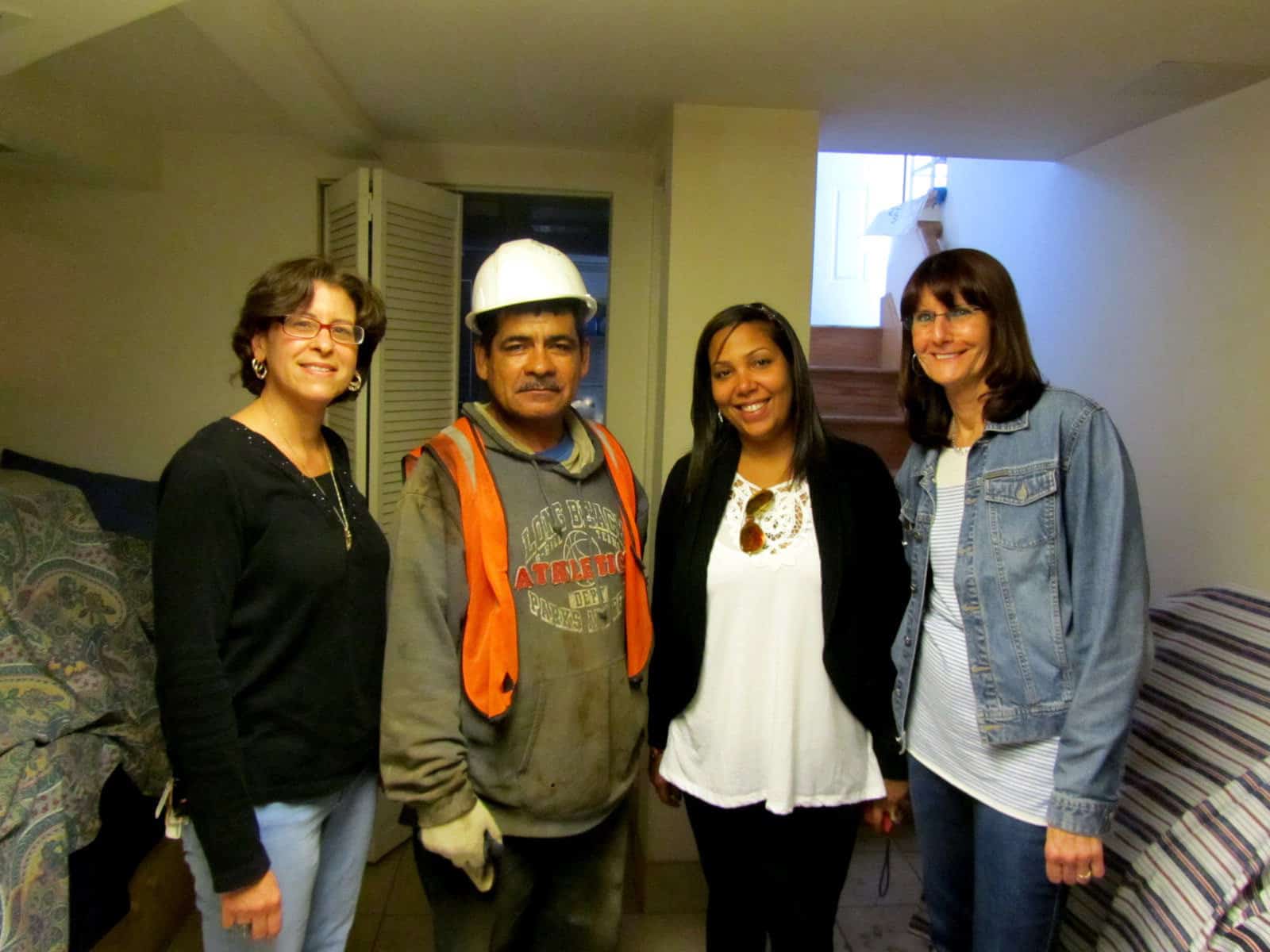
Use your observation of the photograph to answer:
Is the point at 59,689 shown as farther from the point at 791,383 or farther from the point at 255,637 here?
the point at 791,383

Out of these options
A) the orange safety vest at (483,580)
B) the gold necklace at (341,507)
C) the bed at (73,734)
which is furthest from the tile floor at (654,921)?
the gold necklace at (341,507)

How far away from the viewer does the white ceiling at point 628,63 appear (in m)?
1.55

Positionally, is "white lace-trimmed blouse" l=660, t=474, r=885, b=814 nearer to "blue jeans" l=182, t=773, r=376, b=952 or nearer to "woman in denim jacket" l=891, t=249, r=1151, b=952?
"woman in denim jacket" l=891, t=249, r=1151, b=952

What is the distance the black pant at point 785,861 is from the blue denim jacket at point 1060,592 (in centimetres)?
33

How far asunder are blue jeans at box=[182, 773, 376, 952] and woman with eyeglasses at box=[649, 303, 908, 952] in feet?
1.77

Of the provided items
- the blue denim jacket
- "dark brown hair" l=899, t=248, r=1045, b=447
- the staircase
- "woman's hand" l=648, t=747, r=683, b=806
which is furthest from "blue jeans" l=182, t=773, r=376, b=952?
the staircase

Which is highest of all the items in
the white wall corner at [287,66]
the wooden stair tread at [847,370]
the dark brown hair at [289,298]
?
the white wall corner at [287,66]

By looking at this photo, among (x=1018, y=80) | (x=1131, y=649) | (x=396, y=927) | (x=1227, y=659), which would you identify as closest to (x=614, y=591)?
(x=1131, y=649)

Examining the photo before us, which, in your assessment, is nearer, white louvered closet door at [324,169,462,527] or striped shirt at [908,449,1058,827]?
striped shirt at [908,449,1058,827]

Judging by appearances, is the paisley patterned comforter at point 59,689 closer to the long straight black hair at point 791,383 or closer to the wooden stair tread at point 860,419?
the long straight black hair at point 791,383

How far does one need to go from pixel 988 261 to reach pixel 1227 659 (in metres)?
1.06

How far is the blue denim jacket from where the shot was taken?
1084 millimetres

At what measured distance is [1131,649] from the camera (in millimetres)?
1091

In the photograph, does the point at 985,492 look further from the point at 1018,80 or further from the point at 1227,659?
the point at 1018,80
